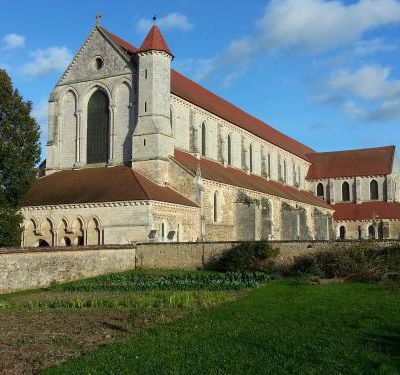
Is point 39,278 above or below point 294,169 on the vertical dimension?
below

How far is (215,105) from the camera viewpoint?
47688 mm

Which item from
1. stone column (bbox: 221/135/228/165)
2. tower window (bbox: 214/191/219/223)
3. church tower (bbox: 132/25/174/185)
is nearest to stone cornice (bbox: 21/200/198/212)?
church tower (bbox: 132/25/174/185)

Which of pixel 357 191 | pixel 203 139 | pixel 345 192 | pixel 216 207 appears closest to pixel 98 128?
pixel 203 139

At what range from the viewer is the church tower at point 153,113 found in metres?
35.2

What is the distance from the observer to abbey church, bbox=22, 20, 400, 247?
32.0 m

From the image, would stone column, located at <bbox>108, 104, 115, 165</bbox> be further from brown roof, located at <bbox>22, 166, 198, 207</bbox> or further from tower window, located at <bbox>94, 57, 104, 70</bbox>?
tower window, located at <bbox>94, 57, 104, 70</bbox>

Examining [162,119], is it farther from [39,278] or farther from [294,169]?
[294,169]

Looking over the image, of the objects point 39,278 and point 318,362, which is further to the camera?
point 39,278

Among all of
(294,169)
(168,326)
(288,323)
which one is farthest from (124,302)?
Result: (294,169)

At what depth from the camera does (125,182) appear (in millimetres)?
33281

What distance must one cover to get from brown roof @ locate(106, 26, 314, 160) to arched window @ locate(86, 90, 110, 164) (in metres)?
4.27

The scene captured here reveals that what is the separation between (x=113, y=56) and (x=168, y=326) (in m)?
29.5

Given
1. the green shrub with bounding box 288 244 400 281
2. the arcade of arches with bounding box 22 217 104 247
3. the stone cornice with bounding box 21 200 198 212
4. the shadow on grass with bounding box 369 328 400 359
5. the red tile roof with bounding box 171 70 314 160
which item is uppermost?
the red tile roof with bounding box 171 70 314 160

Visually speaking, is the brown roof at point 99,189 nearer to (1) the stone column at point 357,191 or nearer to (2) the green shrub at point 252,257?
(2) the green shrub at point 252,257
